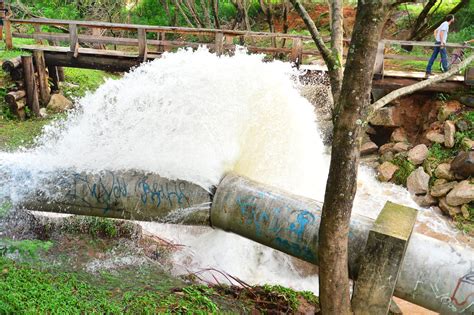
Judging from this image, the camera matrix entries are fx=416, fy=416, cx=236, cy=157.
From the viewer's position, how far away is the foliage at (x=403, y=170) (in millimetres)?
10133

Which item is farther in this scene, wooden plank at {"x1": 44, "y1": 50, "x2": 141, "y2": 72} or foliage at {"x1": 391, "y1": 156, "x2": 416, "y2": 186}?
wooden plank at {"x1": 44, "y1": 50, "x2": 141, "y2": 72}

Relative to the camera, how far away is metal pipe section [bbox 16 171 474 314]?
3836 millimetres

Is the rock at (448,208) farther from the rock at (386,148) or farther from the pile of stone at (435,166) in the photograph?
the rock at (386,148)

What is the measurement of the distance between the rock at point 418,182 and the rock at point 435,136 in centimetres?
84

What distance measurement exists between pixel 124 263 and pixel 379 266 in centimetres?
306

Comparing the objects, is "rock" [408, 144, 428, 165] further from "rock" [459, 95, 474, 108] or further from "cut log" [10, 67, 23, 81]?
"cut log" [10, 67, 23, 81]

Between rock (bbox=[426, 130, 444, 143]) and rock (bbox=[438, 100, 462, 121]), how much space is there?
426mm

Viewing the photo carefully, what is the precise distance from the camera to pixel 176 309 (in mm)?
4082

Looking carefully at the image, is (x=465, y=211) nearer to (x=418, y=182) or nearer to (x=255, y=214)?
(x=418, y=182)

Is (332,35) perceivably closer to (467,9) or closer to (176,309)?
(176,309)

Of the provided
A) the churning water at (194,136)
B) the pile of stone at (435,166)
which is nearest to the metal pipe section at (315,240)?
the churning water at (194,136)

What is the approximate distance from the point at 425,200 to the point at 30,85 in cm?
1011

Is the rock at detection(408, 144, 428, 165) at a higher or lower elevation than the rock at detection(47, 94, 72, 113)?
lower

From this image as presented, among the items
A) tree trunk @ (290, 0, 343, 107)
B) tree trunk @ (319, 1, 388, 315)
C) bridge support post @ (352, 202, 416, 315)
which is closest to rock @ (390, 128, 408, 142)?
bridge support post @ (352, 202, 416, 315)
